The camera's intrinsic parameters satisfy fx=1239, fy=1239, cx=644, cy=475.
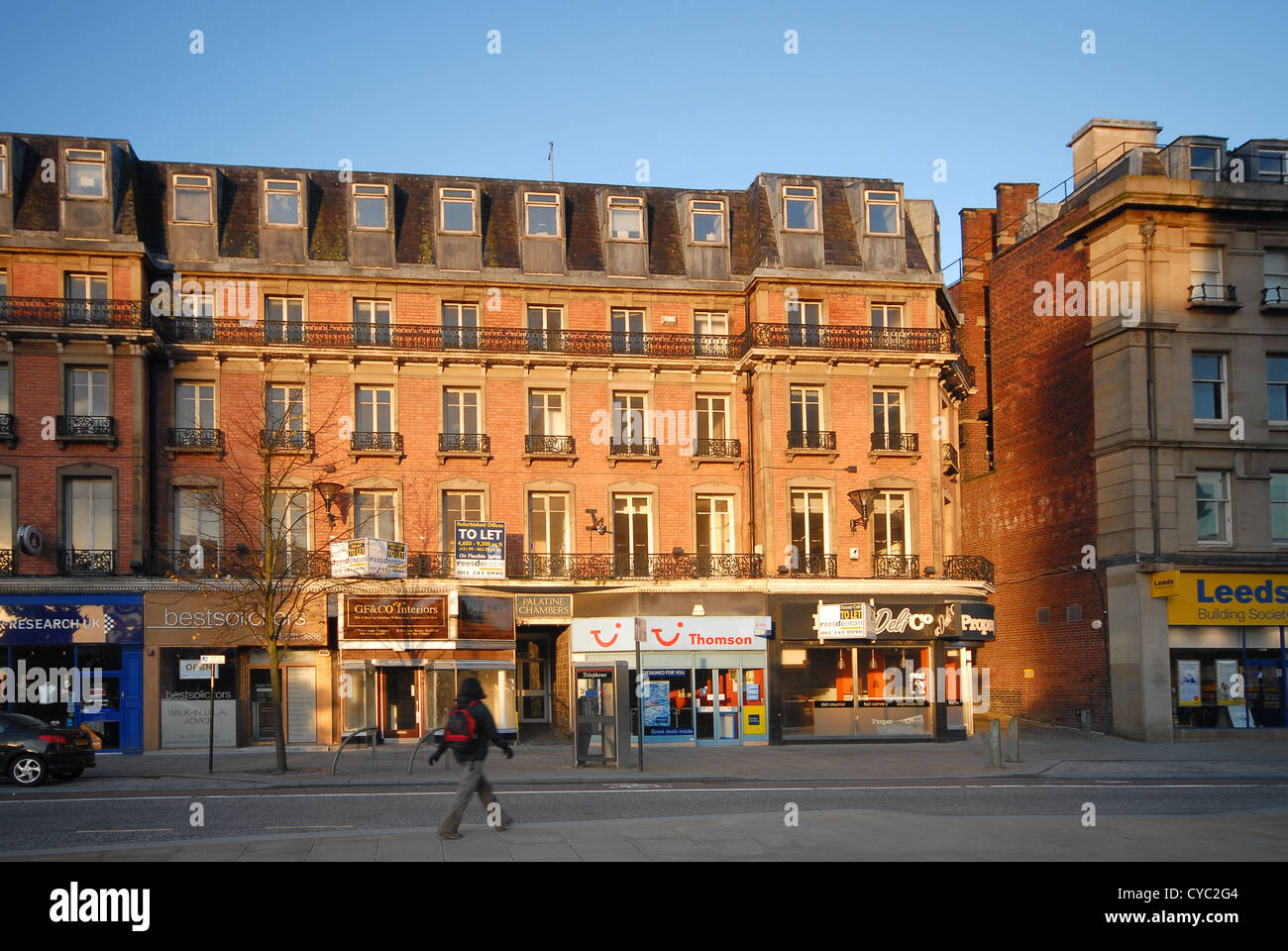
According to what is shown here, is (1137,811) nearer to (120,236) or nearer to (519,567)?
(519,567)

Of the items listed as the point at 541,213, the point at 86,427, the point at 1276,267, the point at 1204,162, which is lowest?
the point at 86,427

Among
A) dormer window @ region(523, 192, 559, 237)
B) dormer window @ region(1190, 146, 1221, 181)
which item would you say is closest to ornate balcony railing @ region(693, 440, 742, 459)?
dormer window @ region(523, 192, 559, 237)

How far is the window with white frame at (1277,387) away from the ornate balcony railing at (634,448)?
17.1m

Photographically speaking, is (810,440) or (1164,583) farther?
(810,440)

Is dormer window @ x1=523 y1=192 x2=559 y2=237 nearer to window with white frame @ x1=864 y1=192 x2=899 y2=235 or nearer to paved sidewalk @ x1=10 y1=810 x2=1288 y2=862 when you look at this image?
window with white frame @ x1=864 y1=192 x2=899 y2=235

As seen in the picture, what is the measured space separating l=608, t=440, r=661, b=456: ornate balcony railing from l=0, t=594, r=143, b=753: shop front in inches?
525

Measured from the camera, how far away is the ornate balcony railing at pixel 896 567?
34938 mm

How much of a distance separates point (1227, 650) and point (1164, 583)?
110 inches

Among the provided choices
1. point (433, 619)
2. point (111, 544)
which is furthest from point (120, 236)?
point (433, 619)

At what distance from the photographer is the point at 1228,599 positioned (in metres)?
32.9

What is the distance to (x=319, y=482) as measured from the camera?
33.2 meters

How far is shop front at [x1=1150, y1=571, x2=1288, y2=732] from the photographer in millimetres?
32750

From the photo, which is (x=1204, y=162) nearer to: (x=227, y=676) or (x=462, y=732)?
(x=462, y=732)

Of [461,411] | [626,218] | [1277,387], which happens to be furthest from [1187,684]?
[461,411]
